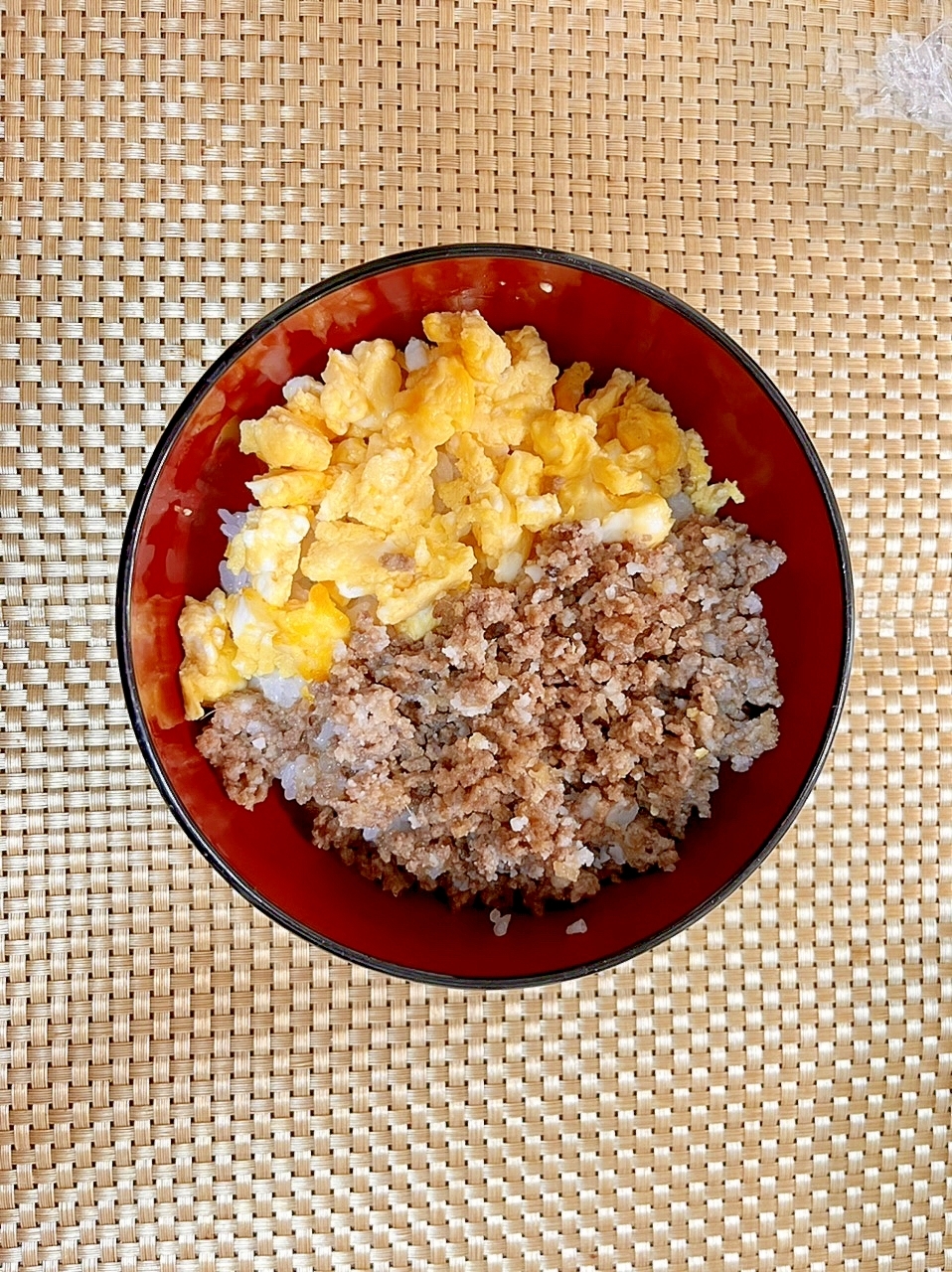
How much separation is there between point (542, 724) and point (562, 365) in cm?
36

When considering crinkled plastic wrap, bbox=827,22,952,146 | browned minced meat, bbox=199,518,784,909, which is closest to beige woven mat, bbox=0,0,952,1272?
crinkled plastic wrap, bbox=827,22,952,146

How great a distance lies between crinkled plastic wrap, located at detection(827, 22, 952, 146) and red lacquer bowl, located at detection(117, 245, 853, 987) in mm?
431

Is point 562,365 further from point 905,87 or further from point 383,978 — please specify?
point 383,978

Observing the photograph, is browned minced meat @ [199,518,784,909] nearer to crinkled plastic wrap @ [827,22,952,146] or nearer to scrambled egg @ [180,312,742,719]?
scrambled egg @ [180,312,742,719]

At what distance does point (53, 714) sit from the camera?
3.64ft

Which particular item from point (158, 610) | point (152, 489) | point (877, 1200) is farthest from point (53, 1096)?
point (877, 1200)

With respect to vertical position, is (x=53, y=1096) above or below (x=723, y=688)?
below

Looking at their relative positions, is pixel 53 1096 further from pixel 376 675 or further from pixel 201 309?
pixel 201 309

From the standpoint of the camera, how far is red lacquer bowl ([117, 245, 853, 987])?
935 mm

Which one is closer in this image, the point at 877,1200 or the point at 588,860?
the point at 588,860

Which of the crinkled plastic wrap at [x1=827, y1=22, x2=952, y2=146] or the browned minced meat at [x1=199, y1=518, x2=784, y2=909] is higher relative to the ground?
the crinkled plastic wrap at [x1=827, y1=22, x2=952, y2=146]

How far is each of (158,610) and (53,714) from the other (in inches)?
7.9

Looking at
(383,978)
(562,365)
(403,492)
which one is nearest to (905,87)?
(562,365)

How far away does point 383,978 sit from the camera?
3.67 feet
